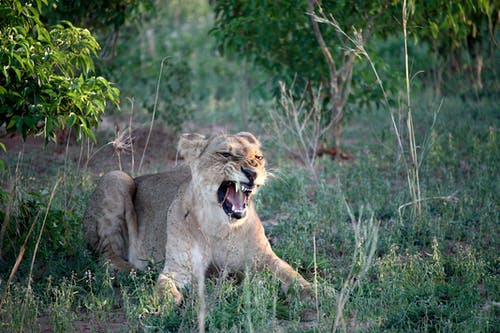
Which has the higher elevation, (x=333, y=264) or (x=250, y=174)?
(x=250, y=174)

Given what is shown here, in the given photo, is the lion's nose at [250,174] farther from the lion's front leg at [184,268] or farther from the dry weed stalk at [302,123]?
the dry weed stalk at [302,123]

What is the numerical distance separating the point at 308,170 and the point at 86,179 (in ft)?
8.26

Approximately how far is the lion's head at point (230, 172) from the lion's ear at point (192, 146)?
0.04 meters

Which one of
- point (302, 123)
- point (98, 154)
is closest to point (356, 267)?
point (302, 123)

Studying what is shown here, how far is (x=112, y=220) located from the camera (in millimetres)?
5746

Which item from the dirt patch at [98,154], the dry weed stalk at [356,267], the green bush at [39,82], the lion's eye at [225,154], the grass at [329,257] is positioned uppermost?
the green bush at [39,82]

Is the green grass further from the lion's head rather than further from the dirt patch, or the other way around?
the dirt patch

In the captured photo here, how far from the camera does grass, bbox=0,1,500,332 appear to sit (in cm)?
404

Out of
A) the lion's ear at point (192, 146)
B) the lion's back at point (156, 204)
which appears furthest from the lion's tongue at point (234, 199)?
the lion's back at point (156, 204)

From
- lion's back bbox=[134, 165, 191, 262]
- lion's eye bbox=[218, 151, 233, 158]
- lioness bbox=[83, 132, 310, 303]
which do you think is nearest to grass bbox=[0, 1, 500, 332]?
lioness bbox=[83, 132, 310, 303]

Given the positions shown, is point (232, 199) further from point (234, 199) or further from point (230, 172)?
point (230, 172)

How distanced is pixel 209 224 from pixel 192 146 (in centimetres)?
55

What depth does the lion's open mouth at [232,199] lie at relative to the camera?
4.50 meters

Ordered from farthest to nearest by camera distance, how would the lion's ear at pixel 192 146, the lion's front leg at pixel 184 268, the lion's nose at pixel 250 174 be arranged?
the lion's ear at pixel 192 146
the lion's front leg at pixel 184 268
the lion's nose at pixel 250 174
